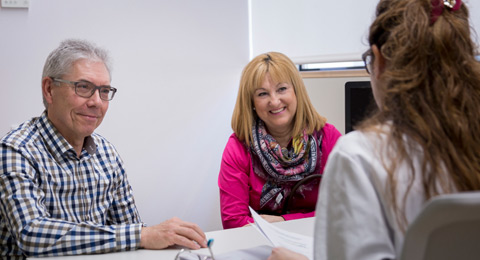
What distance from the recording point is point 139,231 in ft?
4.63

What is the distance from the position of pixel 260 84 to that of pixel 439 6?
1519 millimetres

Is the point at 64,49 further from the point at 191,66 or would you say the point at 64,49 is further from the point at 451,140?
the point at 191,66

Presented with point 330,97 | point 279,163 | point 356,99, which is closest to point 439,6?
point 356,99

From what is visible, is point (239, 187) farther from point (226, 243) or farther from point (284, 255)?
point (284, 255)

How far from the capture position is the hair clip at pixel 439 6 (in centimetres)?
82

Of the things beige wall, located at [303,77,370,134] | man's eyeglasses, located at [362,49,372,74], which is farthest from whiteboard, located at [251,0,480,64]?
man's eyeglasses, located at [362,49,372,74]

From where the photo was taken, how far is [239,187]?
2195mm

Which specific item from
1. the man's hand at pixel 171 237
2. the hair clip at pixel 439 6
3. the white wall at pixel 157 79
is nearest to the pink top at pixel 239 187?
the man's hand at pixel 171 237

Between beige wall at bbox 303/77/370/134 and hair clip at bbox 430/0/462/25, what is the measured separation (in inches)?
77.0

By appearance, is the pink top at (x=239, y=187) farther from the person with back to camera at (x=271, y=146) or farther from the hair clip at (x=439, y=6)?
the hair clip at (x=439, y=6)

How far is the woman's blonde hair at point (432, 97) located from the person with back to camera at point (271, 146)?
138cm

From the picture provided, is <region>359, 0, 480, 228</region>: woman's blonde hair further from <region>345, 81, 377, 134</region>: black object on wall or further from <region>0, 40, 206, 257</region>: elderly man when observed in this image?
<region>345, 81, 377, 134</region>: black object on wall

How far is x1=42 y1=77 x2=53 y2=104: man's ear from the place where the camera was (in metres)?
1.71

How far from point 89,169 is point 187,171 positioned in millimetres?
1814
